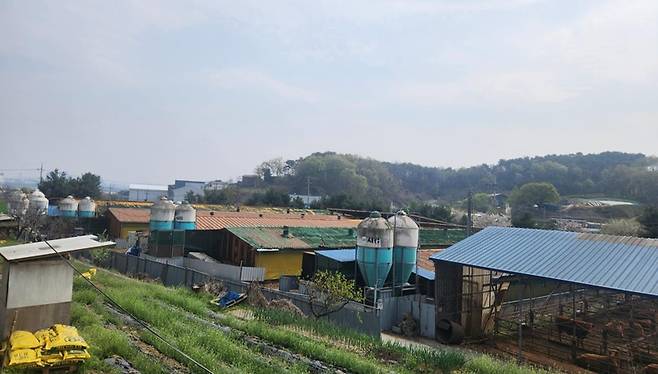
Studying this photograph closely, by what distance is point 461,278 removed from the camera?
19562 mm

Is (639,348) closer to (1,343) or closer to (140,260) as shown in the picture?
(1,343)

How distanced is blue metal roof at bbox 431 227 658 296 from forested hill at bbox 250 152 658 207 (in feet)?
158

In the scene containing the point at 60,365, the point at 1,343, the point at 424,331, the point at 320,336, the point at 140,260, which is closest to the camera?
the point at 60,365

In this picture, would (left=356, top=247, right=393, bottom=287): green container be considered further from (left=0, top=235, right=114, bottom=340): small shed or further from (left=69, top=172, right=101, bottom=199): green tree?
(left=69, top=172, right=101, bottom=199): green tree

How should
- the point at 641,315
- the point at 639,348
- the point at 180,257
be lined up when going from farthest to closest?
the point at 180,257
the point at 641,315
the point at 639,348

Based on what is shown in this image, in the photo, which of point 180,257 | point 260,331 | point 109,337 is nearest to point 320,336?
point 260,331

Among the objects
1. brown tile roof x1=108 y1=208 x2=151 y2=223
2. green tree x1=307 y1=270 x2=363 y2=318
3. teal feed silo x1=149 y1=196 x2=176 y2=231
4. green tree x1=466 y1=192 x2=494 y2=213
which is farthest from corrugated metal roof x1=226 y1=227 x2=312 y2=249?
green tree x1=466 y1=192 x2=494 y2=213

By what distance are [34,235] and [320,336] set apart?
25053 millimetres

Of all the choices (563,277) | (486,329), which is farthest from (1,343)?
(486,329)

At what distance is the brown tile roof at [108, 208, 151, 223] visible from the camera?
36781 millimetres

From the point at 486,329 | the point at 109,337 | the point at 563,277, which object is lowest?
the point at 486,329

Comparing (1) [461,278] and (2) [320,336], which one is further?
(1) [461,278]

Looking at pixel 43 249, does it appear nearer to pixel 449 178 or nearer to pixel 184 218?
pixel 184 218

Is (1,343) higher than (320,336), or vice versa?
(1,343)
